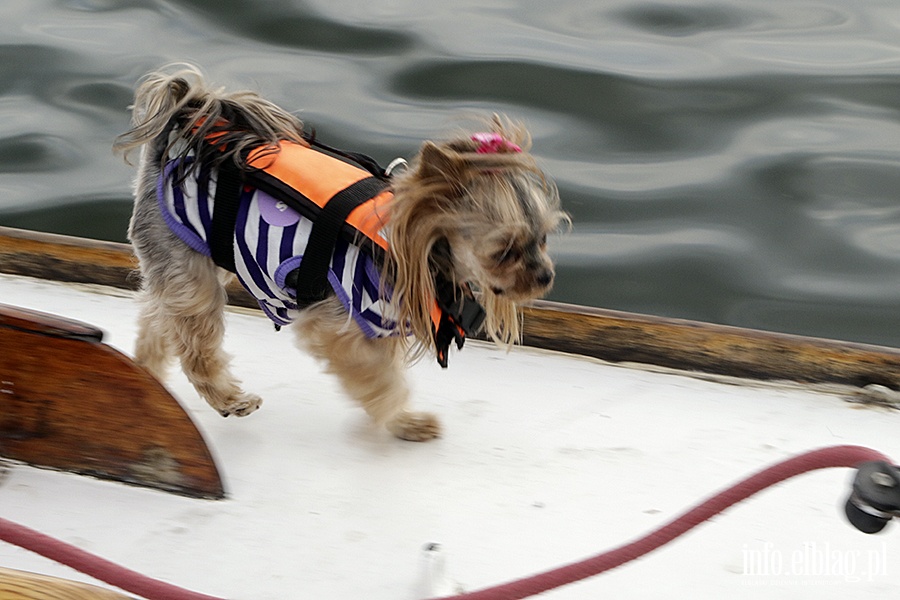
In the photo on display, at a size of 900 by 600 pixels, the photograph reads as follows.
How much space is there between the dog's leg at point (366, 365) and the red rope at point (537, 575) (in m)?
0.77

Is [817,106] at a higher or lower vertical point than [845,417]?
higher

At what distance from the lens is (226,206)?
6.33 feet

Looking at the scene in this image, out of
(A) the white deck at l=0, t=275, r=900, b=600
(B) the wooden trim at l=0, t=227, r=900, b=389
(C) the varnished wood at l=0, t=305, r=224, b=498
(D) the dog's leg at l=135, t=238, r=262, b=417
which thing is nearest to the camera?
(A) the white deck at l=0, t=275, r=900, b=600

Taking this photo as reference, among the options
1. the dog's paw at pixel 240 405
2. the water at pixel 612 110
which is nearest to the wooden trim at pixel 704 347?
the dog's paw at pixel 240 405

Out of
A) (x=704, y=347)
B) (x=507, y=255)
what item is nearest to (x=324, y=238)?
(x=507, y=255)

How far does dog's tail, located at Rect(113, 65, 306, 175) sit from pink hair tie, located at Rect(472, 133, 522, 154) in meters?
0.47

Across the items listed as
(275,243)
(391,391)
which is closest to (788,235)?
(391,391)

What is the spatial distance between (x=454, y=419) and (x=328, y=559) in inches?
22.6

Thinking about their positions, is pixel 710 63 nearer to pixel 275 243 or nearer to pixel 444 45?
pixel 444 45

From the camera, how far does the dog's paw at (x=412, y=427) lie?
6.88 ft

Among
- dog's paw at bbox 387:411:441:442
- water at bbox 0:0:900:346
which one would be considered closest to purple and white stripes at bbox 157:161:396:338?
dog's paw at bbox 387:411:441:442

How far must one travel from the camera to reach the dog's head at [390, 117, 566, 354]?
5.66ft

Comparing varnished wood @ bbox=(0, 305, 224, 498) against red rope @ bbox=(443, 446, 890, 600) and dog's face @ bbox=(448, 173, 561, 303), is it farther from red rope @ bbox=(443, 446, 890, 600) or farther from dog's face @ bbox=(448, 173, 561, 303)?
red rope @ bbox=(443, 446, 890, 600)

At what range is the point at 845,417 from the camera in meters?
2.20
